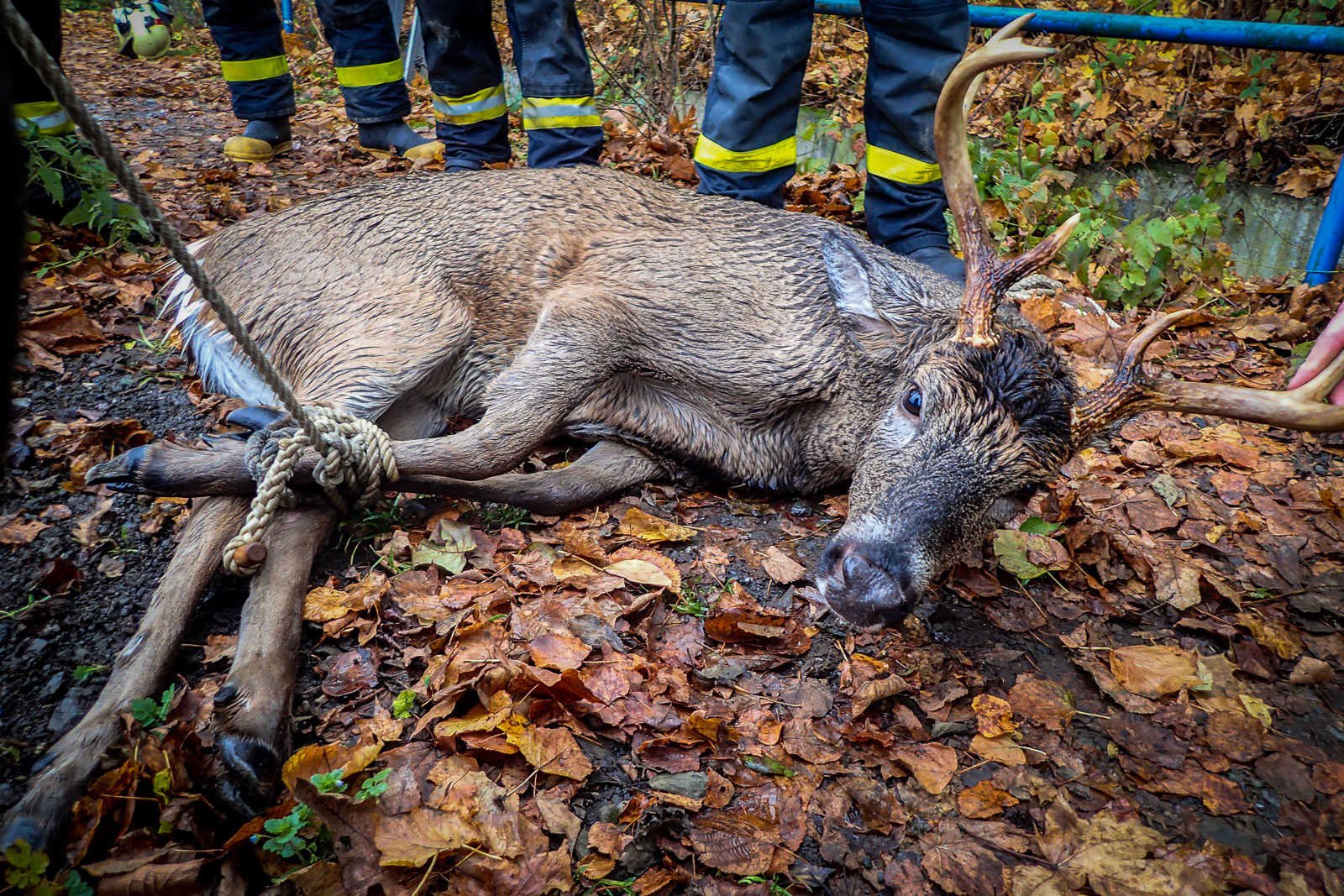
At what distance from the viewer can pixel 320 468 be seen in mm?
2699

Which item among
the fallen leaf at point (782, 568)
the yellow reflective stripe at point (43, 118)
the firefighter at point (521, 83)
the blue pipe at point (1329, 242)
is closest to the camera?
the fallen leaf at point (782, 568)

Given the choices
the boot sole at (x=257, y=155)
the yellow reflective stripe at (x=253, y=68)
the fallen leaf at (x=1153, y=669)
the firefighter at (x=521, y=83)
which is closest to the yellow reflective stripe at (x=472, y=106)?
the firefighter at (x=521, y=83)

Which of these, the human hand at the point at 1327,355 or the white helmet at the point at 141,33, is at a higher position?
the white helmet at the point at 141,33

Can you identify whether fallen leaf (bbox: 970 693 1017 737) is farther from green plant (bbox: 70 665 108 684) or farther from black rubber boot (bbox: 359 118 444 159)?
black rubber boot (bbox: 359 118 444 159)

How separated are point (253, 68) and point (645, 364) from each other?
5.00 metres

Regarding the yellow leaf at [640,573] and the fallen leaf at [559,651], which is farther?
the yellow leaf at [640,573]

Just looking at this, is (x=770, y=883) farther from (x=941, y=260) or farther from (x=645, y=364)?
(x=941, y=260)

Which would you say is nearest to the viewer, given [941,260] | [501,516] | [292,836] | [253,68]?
[292,836]

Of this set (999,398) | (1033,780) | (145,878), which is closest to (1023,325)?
(999,398)

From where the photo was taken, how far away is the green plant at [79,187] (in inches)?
172

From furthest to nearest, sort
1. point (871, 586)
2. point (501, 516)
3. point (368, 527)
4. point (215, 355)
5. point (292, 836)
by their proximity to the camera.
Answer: point (215, 355) < point (501, 516) < point (368, 527) < point (871, 586) < point (292, 836)

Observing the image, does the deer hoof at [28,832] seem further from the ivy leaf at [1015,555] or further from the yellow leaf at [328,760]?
the ivy leaf at [1015,555]

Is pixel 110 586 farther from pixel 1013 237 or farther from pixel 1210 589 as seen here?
pixel 1013 237

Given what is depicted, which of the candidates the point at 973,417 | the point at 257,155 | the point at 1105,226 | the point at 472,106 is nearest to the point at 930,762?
the point at 973,417
